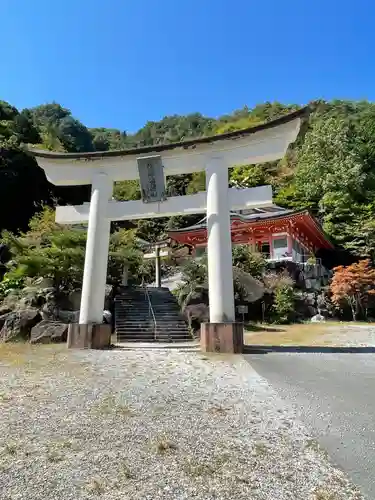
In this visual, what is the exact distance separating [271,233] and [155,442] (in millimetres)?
19955

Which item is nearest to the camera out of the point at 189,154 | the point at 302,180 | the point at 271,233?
the point at 189,154

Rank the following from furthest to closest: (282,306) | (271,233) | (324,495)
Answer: (271,233), (282,306), (324,495)

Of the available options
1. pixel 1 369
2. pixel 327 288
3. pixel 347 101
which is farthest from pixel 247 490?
pixel 347 101

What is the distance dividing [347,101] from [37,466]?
59.7m

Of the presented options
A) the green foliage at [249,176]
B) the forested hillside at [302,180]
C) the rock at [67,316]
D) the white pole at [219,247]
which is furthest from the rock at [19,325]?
the green foliage at [249,176]

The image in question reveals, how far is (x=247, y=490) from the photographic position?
2369mm

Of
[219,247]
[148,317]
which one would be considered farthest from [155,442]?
[148,317]

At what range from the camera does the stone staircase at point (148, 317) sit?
11578 mm

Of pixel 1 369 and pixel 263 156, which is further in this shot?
pixel 263 156

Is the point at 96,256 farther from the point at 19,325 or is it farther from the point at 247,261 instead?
the point at 247,261

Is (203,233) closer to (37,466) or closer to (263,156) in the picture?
(263,156)

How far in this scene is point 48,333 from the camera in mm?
9977

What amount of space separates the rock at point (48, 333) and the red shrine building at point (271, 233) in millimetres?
12361

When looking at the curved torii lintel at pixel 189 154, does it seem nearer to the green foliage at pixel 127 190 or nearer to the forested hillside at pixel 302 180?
the forested hillside at pixel 302 180
